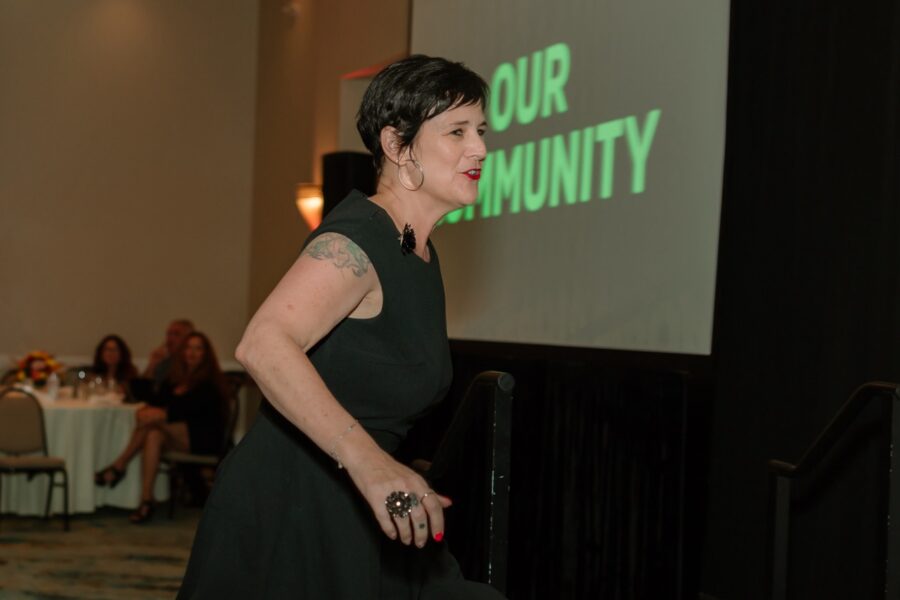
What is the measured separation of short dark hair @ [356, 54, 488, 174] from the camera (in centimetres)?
163

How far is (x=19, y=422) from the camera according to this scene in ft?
21.8

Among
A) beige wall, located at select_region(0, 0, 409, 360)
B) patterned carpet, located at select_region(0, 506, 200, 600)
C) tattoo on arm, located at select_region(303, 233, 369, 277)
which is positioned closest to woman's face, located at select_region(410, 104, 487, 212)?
tattoo on arm, located at select_region(303, 233, 369, 277)

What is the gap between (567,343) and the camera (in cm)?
468

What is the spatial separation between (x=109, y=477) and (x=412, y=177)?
6.11m

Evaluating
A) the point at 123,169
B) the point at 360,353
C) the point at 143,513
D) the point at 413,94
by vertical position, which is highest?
the point at 123,169

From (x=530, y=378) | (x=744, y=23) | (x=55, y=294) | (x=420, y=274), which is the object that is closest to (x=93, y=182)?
(x=55, y=294)

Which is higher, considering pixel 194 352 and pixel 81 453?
pixel 194 352

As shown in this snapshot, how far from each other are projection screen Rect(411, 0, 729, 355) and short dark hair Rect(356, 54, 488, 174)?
2419mm

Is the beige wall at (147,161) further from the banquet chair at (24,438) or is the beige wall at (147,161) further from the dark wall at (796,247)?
the dark wall at (796,247)

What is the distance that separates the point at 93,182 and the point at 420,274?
8647 millimetres

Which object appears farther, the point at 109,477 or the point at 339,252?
the point at 109,477

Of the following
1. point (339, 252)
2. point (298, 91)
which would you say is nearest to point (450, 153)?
point (339, 252)

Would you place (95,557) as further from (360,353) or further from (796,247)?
(360,353)

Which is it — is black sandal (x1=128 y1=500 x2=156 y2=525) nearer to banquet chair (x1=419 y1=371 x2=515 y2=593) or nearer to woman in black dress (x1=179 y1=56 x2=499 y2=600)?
Answer: banquet chair (x1=419 y1=371 x2=515 y2=593)
